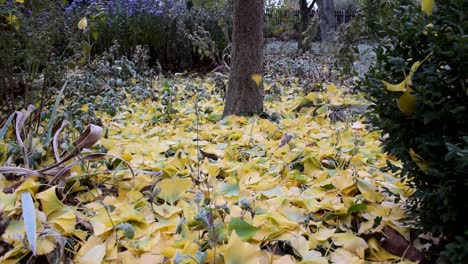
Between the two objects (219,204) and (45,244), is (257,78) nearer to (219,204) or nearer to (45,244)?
(219,204)

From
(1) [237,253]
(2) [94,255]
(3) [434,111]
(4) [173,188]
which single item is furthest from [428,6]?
(2) [94,255]

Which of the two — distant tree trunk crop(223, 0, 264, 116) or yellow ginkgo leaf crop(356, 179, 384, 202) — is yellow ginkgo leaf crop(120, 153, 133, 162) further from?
distant tree trunk crop(223, 0, 264, 116)

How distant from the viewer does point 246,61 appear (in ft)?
9.21

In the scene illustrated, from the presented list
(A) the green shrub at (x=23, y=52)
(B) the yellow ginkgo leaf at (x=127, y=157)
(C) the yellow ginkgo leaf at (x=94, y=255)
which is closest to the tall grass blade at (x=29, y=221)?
(C) the yellow ginkgo leaf at (x=94, y=255)

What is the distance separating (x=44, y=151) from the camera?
1.78 metres

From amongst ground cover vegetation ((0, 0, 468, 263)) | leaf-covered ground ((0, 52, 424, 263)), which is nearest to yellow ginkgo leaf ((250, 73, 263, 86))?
ground cover vegetation ((0, 0, 468, 263))

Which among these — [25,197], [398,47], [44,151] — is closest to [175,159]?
[44,151]

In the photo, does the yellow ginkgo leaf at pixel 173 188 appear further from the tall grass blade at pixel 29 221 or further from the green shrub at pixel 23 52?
the green shrub at pixel 23 52

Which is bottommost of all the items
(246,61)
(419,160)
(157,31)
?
(419,160)

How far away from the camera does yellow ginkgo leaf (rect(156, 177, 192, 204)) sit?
149cm

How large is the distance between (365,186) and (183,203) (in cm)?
62

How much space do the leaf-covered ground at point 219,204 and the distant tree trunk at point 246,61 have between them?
21.3 inches

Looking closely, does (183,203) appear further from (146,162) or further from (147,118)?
(147,118)

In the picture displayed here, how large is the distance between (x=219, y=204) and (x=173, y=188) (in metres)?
0.18
